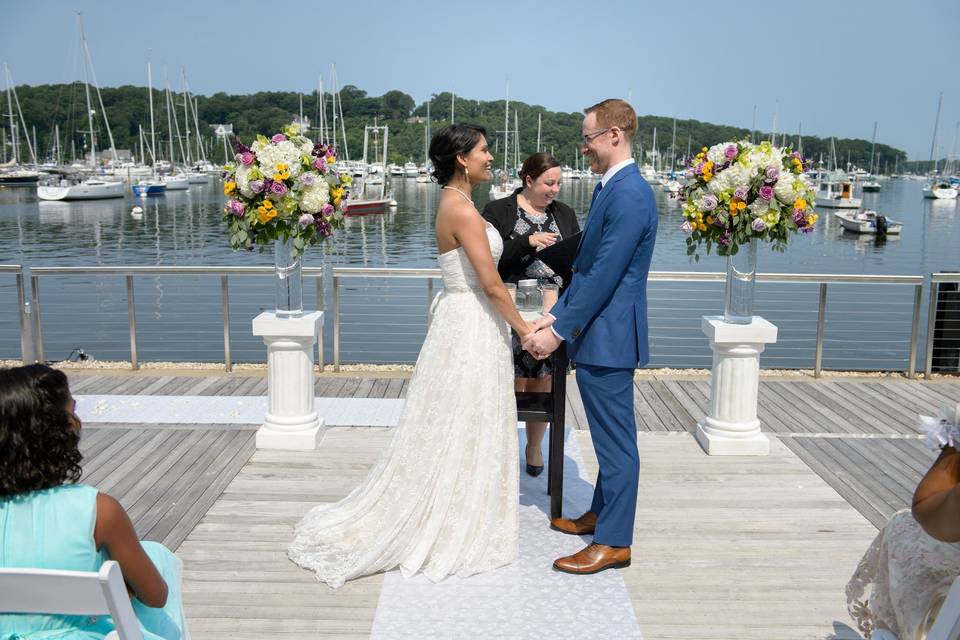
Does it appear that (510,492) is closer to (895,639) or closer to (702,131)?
(895,639)

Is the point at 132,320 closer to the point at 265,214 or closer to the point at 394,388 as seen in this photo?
the point at 394,388

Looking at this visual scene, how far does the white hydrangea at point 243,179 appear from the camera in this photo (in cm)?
493

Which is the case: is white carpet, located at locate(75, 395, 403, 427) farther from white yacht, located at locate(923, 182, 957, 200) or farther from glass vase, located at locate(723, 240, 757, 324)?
white yacht, located at locate(923, 182, 957, 200)

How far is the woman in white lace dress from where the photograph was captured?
→ 2.19 metres

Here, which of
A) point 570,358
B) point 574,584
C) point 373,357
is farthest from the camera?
point 373,357

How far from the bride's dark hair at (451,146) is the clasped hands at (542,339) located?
782mm

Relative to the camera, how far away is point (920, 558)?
245cm

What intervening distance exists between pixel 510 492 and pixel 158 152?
87295 millimetres

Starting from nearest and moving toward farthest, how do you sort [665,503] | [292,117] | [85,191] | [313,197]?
[665,503], [313,197], [85,191], [292,117]

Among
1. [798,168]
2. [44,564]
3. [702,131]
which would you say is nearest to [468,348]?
[44,564]

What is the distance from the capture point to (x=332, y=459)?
5.04 m

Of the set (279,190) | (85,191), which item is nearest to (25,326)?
(279,190)

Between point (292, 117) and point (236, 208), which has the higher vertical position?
point (292, 117)

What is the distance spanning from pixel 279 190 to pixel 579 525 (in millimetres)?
2656
